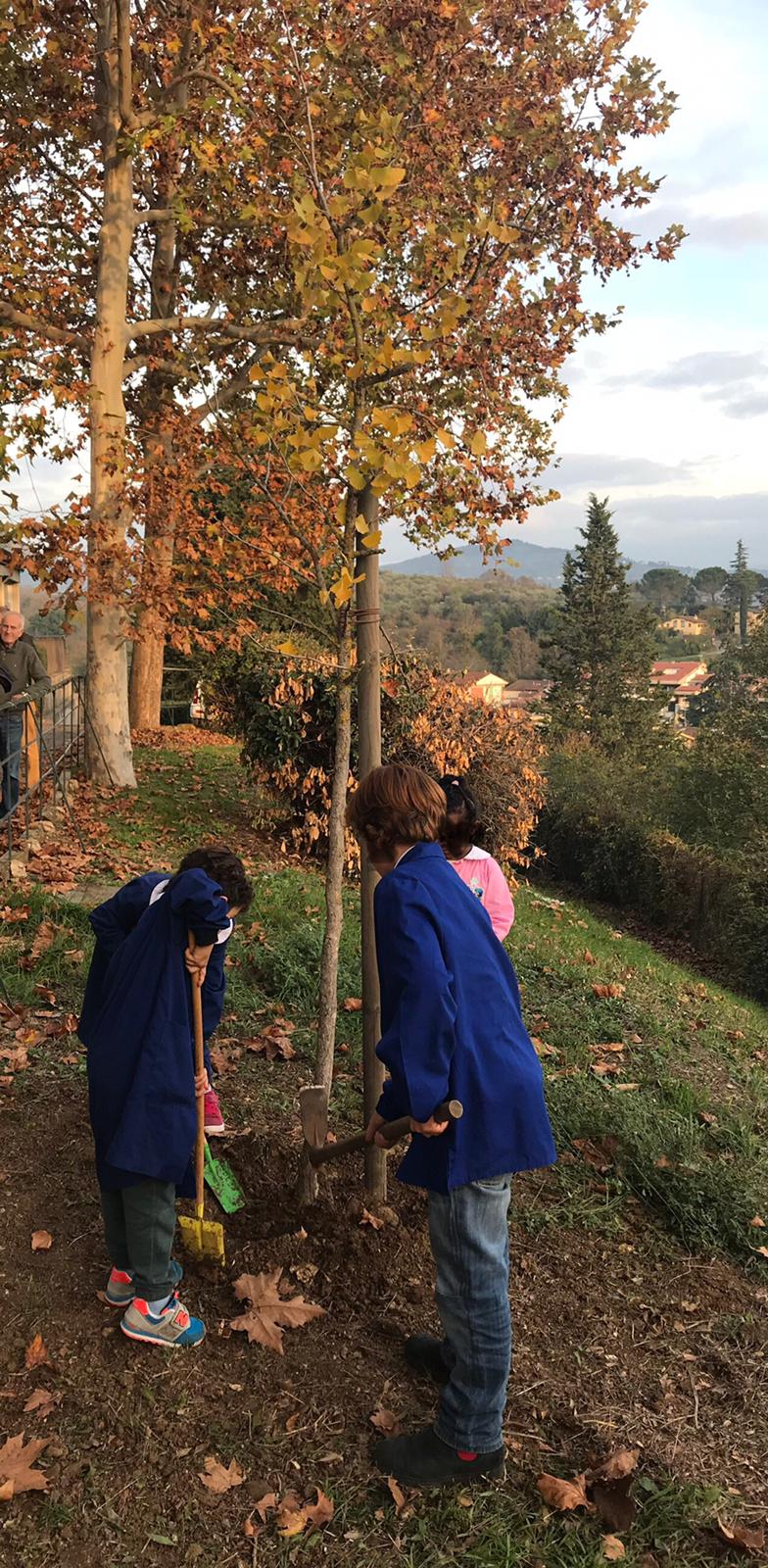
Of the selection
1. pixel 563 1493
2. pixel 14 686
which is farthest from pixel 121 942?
pixel 14 686

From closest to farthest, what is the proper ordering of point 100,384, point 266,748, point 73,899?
1. point 73,899
2. point 266,748
3. point 100,384

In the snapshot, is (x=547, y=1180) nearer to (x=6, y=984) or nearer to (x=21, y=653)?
(x=6, y=984)

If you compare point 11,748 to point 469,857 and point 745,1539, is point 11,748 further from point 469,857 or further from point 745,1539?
point 745,1539

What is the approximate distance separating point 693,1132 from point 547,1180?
0.75 meters

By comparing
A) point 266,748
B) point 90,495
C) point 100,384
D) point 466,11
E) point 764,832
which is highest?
point 466,11

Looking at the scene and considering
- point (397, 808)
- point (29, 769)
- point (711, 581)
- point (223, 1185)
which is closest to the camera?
point (397, 808)

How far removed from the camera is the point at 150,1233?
2684 millimetres

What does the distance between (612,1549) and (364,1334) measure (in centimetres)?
89

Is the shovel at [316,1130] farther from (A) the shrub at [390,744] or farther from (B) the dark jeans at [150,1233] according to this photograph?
(A) the shrub at [390,744]

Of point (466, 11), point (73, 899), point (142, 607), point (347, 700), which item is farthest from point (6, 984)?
point (466, 11)

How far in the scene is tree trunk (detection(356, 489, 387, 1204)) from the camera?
336cm

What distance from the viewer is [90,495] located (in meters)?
10.8

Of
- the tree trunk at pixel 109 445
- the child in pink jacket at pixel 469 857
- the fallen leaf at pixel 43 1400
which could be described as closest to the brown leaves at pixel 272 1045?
the child in pink jacket at pixel 469 857

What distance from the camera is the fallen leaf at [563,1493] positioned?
2391 mm
